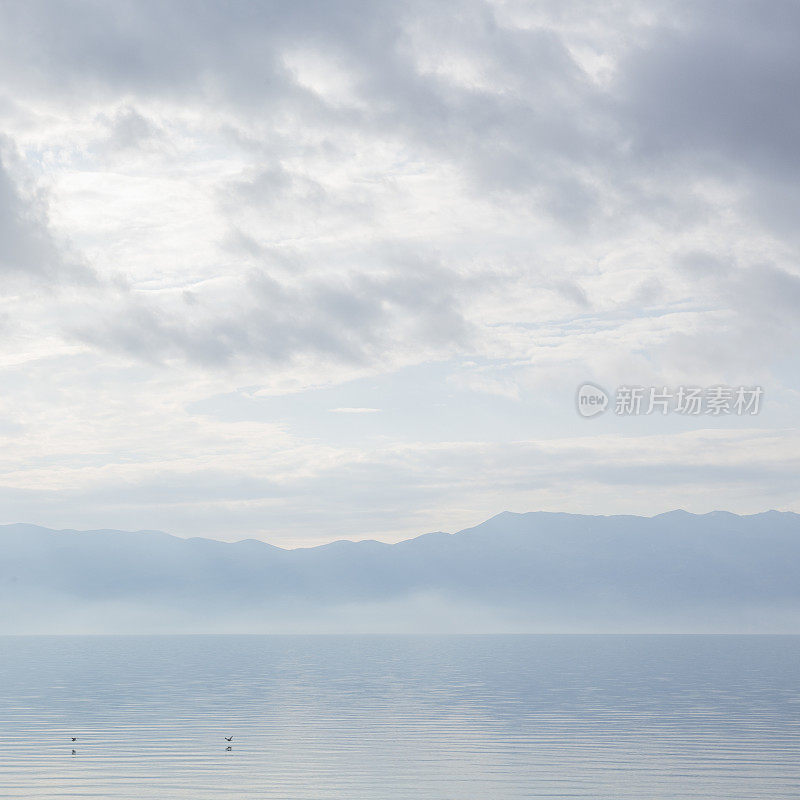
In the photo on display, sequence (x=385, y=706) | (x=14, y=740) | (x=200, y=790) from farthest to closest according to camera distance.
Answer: (x=385, y=706) → (x=14, y=740) → (x=200, y=790)

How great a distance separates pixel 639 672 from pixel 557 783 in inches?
5104

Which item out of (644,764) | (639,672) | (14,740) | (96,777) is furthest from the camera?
(639,672)

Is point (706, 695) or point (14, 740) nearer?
point (14, 740)

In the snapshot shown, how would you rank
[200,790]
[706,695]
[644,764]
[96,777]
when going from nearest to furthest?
[200,790], [96,777], [644,764], [706,695]

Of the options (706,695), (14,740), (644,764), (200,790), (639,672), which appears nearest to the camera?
(200,790)

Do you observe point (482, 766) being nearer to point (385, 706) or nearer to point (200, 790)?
point (200, 790)

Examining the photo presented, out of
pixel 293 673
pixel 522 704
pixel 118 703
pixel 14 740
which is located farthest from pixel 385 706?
pixel 293 673

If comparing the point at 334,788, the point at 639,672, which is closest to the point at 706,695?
the point at 639,672

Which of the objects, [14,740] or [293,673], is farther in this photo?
[293,673]

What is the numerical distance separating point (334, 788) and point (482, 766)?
42.4 ft

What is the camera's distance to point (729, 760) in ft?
253

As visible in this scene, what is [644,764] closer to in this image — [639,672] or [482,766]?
[482,766]

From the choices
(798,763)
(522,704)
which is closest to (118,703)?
(522,704)

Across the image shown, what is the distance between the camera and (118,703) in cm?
12250
